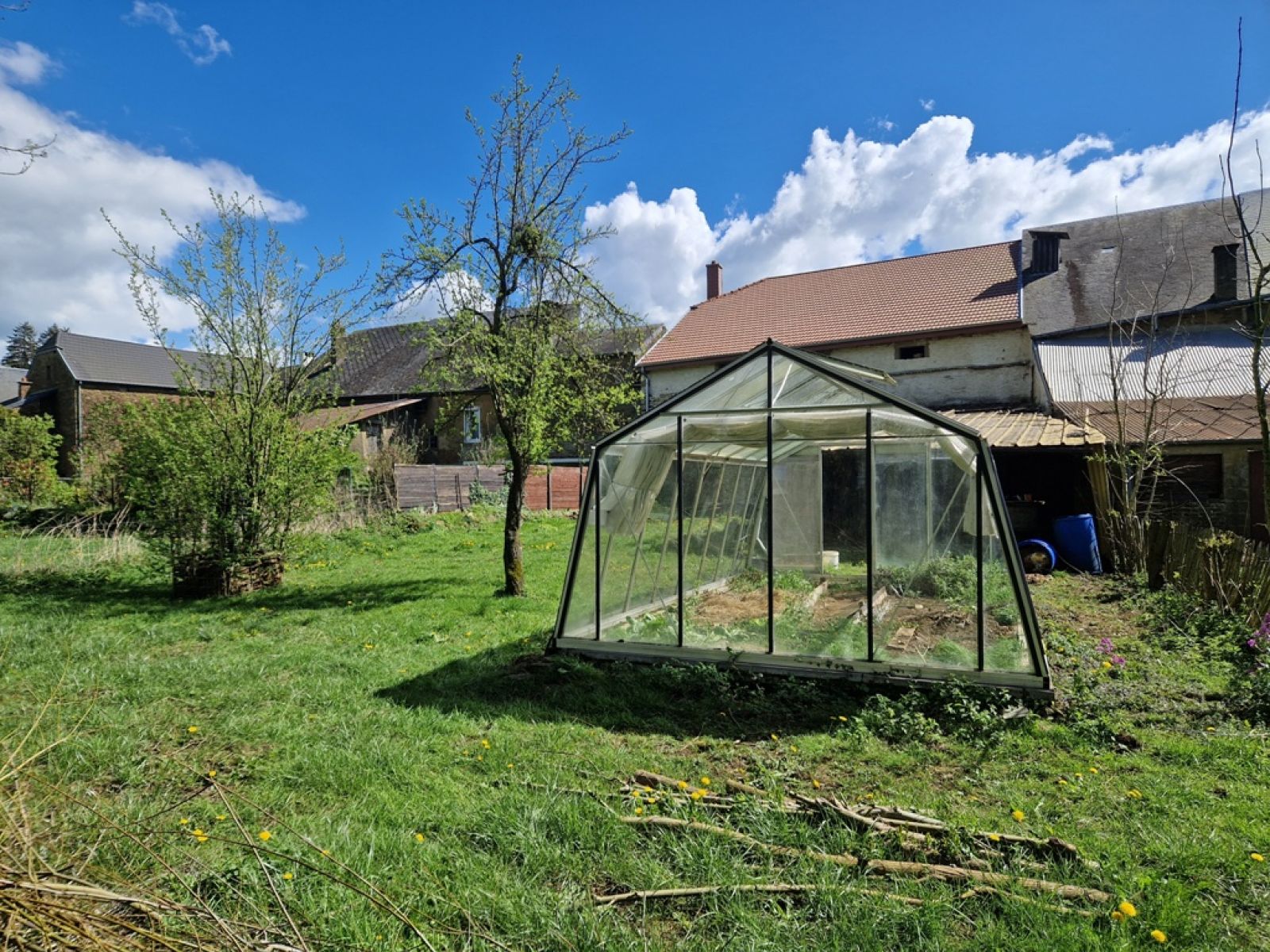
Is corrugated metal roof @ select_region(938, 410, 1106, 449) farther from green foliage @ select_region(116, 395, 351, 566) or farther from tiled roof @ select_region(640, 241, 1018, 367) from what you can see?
green foliage @ select_region(116, 395, 351, 566)

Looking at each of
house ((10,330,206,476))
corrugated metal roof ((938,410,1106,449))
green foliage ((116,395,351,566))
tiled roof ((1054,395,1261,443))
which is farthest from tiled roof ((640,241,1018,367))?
house ((10,330,206,476))

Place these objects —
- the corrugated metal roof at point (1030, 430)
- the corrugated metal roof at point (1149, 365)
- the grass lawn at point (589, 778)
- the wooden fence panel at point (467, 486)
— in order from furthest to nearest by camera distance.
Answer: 1. the wooden fence panel at point (467, 486)
2. the corrugated metal roof at point (1149, 365)
3. the corrugated metal roof at point (1030, 430)
4. the grass lawn at point (589, 778)

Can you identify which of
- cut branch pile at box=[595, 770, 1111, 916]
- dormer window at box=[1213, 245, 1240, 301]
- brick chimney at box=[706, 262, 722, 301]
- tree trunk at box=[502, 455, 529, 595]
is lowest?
cut branch pile at box=[595, 770, 1111, 916]

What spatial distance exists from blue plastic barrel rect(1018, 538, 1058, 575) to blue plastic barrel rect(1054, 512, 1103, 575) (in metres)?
0.35

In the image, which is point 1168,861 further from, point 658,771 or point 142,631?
point 142,631

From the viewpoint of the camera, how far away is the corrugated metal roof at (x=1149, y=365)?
45.0ft

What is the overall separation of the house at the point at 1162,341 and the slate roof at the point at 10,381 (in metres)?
46.1

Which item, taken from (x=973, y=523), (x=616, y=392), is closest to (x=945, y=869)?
(x=973, y=523)

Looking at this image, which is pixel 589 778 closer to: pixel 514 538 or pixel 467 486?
pixel 514 538

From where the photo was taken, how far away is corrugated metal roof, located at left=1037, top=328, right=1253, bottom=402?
45.0ft

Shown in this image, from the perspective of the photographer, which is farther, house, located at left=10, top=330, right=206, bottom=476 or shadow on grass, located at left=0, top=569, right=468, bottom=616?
house, located at left=10, top=330, right=206, bottom=476

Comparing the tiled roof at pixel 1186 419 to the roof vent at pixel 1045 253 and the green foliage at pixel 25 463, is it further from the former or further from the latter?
the green foliage at pixel 25 463

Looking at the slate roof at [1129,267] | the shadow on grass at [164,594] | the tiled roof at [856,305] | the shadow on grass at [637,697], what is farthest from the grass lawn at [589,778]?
the slate roof at [1129,267]

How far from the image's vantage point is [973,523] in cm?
530
